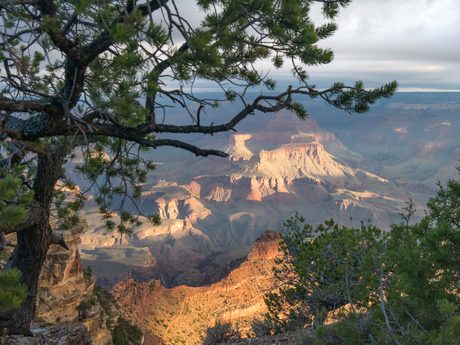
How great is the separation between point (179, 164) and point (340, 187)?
61.8 meters

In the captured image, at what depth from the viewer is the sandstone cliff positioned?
2160cm

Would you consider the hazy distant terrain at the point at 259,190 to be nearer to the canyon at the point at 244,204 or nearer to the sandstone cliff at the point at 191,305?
the canyon at the point at 244,204

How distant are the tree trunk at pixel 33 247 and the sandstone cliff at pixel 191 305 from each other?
1696 centimetres

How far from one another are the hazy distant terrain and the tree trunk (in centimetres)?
5127

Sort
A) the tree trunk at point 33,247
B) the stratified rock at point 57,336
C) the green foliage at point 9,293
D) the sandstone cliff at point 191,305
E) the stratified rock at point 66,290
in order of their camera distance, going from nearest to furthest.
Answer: the green foliage at point 9,293 → the stratified rock at point 57,336 → the tree trunk at point 33,247 → the stratified rock at point 66,290 → the sandstone cliff at point 191,305

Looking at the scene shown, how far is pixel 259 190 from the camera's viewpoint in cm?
11206

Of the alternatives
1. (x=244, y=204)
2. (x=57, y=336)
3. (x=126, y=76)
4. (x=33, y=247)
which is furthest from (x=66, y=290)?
(x=244, y=204)

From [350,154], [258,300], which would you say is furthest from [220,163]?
[258,300]

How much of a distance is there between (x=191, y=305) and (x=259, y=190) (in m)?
89.0

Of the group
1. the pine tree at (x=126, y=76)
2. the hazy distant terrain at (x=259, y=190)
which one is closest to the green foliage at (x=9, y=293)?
the pine tree at (x=126, y=76)

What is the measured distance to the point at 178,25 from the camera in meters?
3.78

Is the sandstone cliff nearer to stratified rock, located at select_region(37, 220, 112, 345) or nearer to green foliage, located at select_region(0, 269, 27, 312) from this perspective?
stratified rock, located at select_region(37, 220, 112, 345)

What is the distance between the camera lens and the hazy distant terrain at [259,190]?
70625 millimetres

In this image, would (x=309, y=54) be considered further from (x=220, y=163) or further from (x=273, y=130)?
(x=273, y=130)
